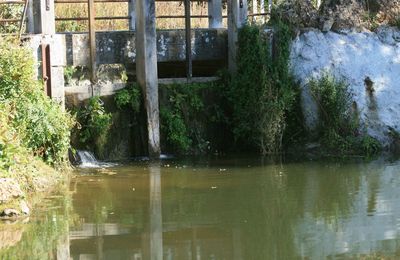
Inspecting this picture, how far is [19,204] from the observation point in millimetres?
11438

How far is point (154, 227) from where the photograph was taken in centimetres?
1071

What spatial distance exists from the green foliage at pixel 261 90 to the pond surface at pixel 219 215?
1514 mm

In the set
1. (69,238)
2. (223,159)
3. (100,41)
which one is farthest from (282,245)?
(100,41)

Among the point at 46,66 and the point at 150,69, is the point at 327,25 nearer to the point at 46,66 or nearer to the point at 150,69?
the point at 150,69

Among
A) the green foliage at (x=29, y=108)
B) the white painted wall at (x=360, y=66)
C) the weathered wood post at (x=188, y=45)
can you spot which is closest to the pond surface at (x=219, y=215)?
the green foliage at (x=29, y=108)

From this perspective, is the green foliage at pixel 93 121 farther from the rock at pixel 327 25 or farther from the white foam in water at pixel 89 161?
the rock at pixel 327 25

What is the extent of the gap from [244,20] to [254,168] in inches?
162

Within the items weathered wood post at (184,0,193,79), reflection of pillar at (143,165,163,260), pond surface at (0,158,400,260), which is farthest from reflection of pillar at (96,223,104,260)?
weathered wood post at (184,0,193,79)

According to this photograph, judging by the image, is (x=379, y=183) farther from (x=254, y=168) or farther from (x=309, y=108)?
(x=309, y=108)

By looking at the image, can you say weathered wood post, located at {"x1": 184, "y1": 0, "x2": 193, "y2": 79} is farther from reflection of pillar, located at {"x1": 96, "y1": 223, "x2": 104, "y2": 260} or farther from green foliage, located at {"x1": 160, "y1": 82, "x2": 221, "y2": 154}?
reflection of pillar, located at {"x1": 96, "y1": 223, "x2": 104, "y2": 260}

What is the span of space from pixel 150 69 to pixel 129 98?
70 cm

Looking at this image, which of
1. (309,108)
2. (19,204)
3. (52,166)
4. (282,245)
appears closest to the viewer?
(282,245)

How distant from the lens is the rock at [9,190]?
1134 cm

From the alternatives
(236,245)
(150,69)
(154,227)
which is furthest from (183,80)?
(236,245)
